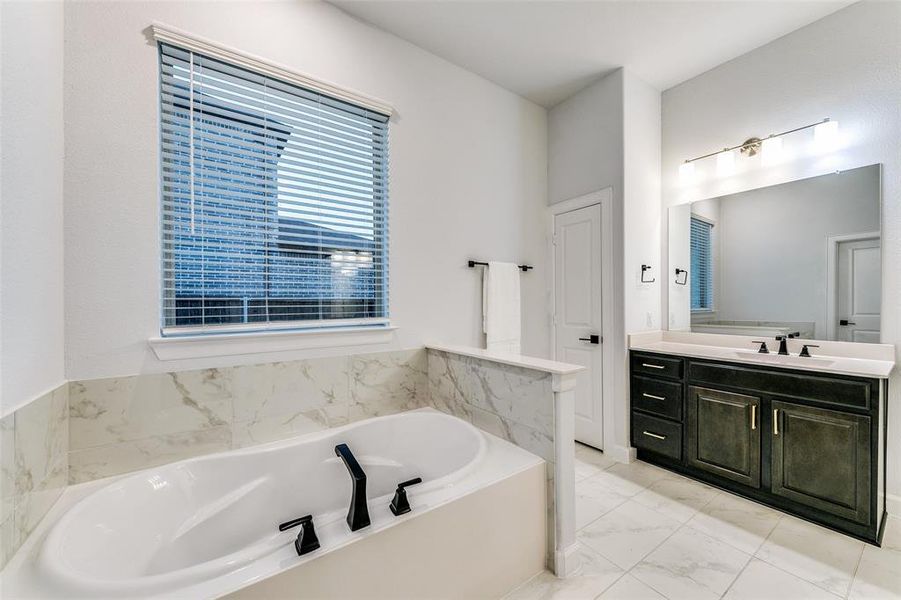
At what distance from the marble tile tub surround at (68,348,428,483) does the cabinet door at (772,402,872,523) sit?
2.21 m

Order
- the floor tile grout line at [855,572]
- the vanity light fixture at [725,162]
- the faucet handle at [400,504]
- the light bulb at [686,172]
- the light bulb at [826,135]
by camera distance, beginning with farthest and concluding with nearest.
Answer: the light bulb at [686,172] < the vanity light fixture at [725,162] < the light bulb at [826,135] < the floor tile grout line at [855,572] < the faucet handle at [400,504]

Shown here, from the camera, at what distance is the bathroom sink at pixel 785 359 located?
6.26 ft

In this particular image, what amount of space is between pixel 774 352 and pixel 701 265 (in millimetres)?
785

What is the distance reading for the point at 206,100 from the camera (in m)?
1.69

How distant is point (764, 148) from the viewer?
8.07 ft

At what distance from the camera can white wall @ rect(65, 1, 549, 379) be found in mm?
1439

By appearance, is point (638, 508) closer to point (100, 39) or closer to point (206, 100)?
point (206, 100)

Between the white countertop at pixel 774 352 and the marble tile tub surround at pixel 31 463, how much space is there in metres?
3.09

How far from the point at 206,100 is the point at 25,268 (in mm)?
1049

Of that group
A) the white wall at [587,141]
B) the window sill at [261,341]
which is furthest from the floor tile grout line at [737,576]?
the white wall at [587,141]

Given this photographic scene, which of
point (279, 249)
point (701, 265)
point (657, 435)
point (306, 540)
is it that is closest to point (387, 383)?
point (279, 249)

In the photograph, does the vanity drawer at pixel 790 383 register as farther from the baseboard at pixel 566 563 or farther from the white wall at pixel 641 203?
the baseboard at pixel 566 563

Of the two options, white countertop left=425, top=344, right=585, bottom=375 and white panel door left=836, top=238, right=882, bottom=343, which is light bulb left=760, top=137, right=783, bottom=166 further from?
white countertop left=425, top=344, right=585, bottom=375

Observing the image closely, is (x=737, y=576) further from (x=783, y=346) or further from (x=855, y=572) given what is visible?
(x=783, y=346)
